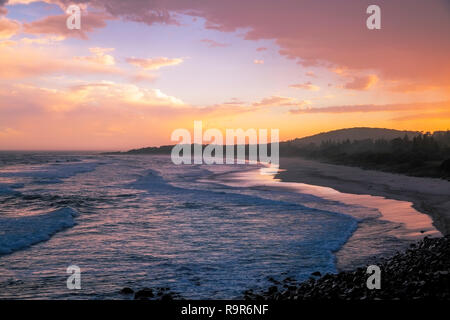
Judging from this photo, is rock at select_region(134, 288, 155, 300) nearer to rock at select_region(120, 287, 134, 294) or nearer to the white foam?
rock at select_region(120, 287, 134, 294)

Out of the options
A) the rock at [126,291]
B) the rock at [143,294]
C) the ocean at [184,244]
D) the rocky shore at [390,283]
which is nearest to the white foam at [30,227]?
the ocean at [184,244]

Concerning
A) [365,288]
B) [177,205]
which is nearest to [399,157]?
[177,205]

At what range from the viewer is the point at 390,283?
7152mm

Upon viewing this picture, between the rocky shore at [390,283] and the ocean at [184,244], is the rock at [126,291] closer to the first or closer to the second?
the ocean at [184,244]

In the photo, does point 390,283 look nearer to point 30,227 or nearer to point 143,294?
point 143,294

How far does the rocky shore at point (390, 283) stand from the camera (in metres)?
6.42

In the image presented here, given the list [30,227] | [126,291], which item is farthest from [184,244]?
[30,227]

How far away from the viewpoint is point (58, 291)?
812 cm

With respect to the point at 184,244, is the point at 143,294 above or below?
above
